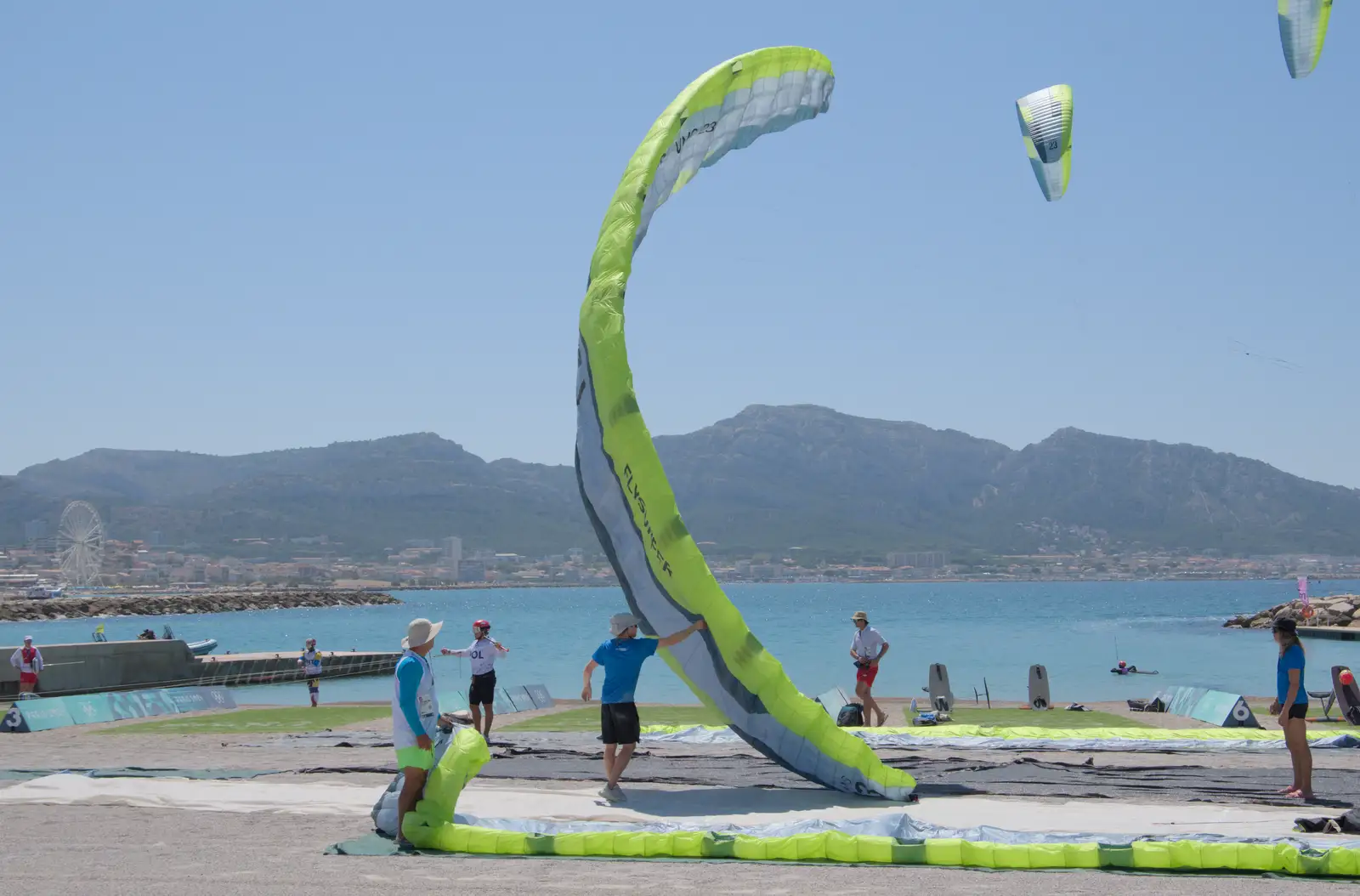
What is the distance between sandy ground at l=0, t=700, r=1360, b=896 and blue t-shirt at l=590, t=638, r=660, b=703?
0.92m

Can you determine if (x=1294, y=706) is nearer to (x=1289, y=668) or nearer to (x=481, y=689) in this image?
(x=1289, y=668)

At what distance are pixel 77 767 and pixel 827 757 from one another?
7549 millimetres

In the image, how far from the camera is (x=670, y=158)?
37.2 ft

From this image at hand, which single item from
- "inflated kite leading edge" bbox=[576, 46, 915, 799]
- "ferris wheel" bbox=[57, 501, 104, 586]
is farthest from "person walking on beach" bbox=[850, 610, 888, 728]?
"ferris wheel" bbox=[57, 501, 104, 586]

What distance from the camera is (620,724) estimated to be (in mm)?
10406

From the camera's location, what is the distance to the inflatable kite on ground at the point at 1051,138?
21656mm

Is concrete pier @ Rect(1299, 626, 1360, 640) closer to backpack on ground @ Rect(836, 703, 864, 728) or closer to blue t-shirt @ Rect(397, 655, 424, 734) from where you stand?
backpack on ground @ Rect(836, 703, 864, 728)

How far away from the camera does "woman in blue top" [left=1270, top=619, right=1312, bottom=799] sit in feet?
33.7

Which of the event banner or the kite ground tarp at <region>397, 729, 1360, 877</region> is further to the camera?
the event banner

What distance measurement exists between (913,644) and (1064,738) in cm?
7448

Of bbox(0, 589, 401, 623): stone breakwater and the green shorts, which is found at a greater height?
the green shorts

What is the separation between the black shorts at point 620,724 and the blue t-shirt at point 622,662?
63 mm

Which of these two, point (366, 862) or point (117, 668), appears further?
point (117, 668)

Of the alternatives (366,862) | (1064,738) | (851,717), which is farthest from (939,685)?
(366,862)
